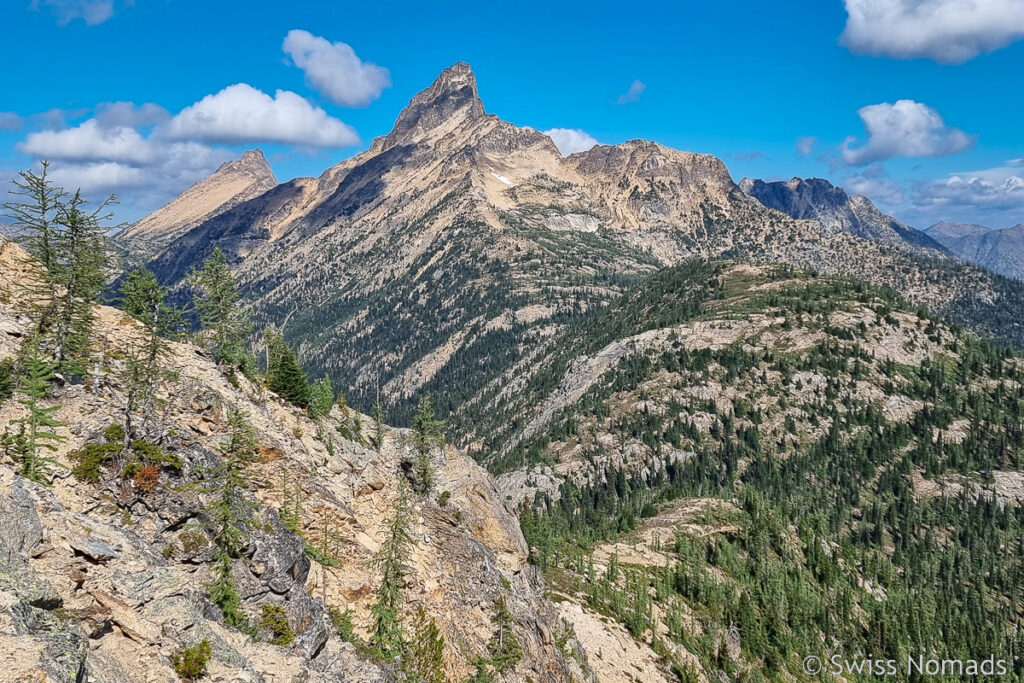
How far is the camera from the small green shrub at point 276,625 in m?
28.3

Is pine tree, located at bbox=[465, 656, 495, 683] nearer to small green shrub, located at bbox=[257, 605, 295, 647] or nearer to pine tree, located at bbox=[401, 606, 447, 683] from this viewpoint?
pine tree, located at bbox=[401, 606, 447, 683]

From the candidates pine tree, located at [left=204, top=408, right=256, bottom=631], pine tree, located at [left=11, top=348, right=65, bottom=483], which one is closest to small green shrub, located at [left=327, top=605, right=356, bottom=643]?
pine tree, located at [left=204, top=408, right=256, bottom=631]

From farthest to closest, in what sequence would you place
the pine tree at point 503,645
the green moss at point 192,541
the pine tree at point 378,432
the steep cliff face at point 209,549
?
the pine tree at point 378,432 → the pine tree at point 503,645 → the green moss at point 192,541 → the steep cliff face at point 209,549

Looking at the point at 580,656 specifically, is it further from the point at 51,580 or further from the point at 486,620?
the point at 51,580

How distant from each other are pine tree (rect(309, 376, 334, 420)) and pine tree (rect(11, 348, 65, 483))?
77.3ft

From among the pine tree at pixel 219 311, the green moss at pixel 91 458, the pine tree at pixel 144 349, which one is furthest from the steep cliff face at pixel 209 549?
the pine tree at pixel 219 311

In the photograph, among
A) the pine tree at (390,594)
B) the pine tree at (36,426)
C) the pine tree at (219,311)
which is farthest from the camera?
the pine tree at (219,311)

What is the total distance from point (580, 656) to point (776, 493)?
163 m

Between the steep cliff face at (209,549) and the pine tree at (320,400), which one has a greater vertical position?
the pine tree at (320,400)

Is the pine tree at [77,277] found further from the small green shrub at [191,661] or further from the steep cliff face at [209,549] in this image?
the small green shrub at [191,661]

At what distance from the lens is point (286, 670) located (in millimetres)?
26266

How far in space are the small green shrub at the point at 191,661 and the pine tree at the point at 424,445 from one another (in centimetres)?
2701

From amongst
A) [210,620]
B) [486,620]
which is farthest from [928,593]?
[210,620]

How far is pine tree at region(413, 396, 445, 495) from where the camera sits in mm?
51812
